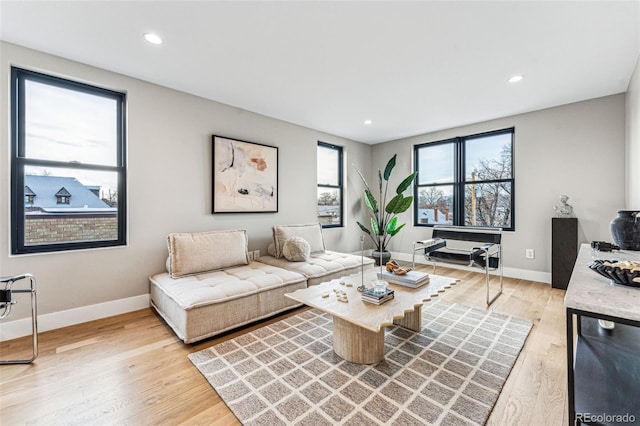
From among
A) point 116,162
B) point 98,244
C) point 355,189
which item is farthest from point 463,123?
point 98,244

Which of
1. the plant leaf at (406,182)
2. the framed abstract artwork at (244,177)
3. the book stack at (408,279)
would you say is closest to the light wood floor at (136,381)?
the book stack at (408,279)

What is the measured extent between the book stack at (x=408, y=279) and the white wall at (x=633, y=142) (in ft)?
6.91

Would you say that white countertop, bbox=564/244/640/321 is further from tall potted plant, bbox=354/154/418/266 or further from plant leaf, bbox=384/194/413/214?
tall potted plant, bbox=354/154/418/266

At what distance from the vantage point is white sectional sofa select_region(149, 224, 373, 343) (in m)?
2.16

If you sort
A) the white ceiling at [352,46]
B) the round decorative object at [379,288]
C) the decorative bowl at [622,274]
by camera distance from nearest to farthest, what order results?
the decorative bowl at [622,274] → the white ceiling at [352,46] → the round decorative object at [379,288]

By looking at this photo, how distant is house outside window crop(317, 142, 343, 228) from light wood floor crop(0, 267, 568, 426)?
2.75m

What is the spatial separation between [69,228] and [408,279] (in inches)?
121

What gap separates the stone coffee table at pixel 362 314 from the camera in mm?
1638

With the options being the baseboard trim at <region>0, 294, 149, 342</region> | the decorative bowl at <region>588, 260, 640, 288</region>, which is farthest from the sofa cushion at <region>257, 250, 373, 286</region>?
the decorative bowl at <region>588, 260, 640, 288</region>

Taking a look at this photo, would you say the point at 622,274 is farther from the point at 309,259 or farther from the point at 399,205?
the point at 309,259

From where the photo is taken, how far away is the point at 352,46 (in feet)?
7.18

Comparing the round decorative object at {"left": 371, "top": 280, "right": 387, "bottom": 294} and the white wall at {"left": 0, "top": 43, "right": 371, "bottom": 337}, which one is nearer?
the round decorative object at {"left": 371, "top": 280, "right": 387, "bottom": 294}

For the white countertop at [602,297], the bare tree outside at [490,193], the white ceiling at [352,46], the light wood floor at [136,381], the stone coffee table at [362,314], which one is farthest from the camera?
the bare tree outside at [490,193]

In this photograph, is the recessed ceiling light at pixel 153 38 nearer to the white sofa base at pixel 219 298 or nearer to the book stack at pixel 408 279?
the white sofa base at pixel 219 298
